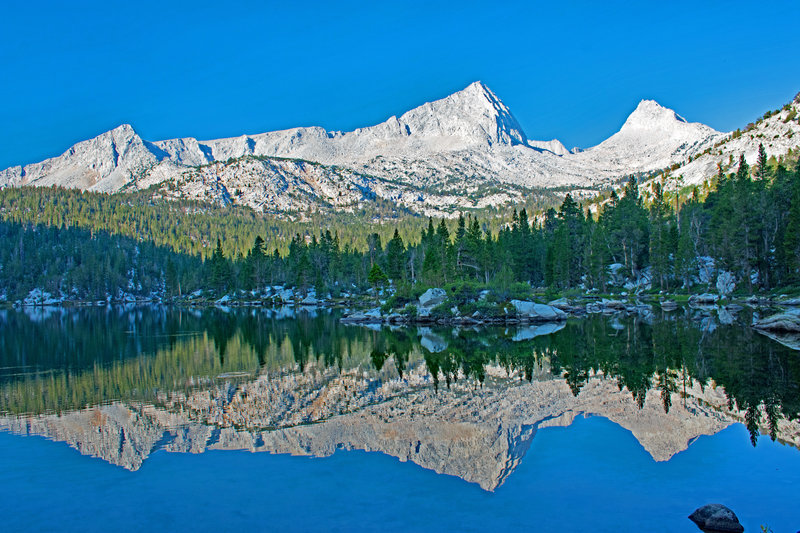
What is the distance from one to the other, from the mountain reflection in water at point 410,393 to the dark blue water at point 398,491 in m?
1.00

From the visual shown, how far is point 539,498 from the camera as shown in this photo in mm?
13242

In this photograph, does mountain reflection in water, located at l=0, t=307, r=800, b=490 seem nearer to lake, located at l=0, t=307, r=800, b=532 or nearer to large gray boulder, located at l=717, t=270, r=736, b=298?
lake, located at l=0, t=307, r=800, b=532

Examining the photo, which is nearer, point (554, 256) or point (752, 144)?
point (554, 256)

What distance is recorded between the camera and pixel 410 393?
85.5ft

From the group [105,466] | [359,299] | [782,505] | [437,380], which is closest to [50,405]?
[105,466]

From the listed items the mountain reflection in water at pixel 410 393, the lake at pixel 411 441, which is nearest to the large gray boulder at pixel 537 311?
the mountain reflection in water at pixel 410 393

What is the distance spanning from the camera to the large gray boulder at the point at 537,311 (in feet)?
209

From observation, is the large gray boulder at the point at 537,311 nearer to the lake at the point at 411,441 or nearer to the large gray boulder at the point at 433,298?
the large gray boulder at the point at 433,298

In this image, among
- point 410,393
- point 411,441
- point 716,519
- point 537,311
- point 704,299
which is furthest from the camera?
point 704,299

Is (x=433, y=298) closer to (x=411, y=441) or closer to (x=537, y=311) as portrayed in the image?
(x=537, y=311)

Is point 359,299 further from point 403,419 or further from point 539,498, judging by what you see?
point 539,498

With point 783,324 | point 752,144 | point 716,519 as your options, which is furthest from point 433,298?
point 752,144

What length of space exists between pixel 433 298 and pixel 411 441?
54.7 m

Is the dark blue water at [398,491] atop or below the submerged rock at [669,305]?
atop
